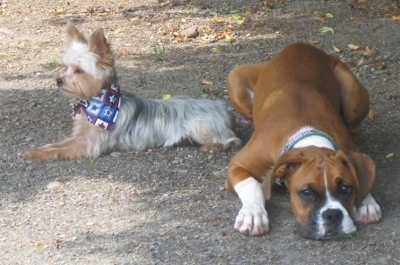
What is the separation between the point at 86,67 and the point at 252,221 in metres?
2.13

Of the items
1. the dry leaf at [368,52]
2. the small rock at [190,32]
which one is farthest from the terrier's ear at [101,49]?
the dry leaf at [368,52]

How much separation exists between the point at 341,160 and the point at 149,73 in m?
4.01

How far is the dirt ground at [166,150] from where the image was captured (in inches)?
221

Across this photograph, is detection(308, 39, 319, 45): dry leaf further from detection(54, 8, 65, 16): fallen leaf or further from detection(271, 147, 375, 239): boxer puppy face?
detection(271, 147, 375, 239): boxer puppy face

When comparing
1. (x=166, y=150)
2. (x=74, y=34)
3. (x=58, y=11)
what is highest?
(x=74, y=34)

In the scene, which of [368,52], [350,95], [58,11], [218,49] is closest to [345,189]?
[350,95]

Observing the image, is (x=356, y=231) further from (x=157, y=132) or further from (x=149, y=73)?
(x=149, y=73)

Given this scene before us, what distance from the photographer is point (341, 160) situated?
5.54 m

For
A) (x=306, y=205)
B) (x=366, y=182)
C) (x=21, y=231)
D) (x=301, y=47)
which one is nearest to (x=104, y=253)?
(x=21, y=231)

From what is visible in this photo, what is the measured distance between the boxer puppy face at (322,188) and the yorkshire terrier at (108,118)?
5.80 feet

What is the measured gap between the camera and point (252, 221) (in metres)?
5.73

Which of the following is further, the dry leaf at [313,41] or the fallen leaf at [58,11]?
the fallen leaf at [58,11]

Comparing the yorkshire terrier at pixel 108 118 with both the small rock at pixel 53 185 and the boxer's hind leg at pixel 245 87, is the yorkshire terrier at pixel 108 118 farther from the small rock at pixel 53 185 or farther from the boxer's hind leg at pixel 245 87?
the small rock at pixel 53 185

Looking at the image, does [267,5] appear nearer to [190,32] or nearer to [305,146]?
[190,32]
